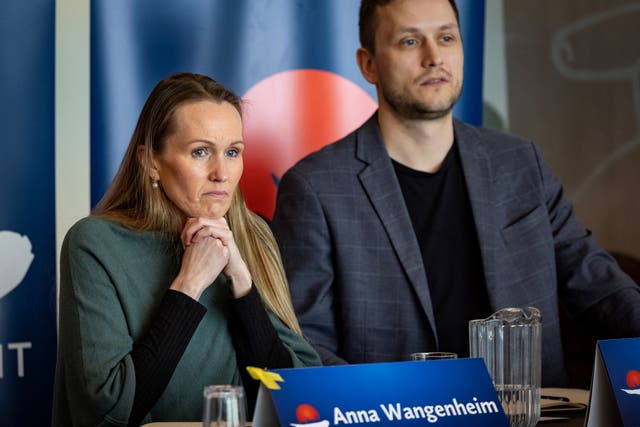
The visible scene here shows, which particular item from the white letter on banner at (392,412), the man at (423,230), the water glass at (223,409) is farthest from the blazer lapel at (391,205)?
the water glass at (223,409)

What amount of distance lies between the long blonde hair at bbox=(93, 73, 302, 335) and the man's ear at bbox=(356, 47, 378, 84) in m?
0.70

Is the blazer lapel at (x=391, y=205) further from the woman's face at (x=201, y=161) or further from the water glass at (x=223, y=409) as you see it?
the water glass at (x=223, y=409)

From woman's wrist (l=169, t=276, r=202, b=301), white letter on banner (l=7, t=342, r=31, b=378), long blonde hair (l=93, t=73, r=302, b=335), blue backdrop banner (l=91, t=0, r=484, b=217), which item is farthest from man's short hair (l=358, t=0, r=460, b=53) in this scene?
white letter on banner (l=7, t=342, r=31, b=378)

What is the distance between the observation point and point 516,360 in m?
1.45

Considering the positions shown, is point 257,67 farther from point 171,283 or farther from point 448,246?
point 171,283

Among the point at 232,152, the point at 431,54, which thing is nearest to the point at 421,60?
the point at 431,54

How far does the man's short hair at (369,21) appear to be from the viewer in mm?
2553

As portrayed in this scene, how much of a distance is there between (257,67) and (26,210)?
73 cm

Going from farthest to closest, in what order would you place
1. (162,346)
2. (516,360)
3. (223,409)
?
(162,346)
(516,360)
(223,409)

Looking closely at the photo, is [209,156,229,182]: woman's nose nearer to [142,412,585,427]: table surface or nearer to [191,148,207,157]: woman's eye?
[191,148,207,157]: woman's eye

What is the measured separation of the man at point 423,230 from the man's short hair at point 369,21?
12mm

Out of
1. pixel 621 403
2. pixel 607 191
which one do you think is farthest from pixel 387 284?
pixel 607 191

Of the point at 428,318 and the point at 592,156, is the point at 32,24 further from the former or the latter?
the point at 592,156

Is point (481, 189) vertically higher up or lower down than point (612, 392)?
higher up
